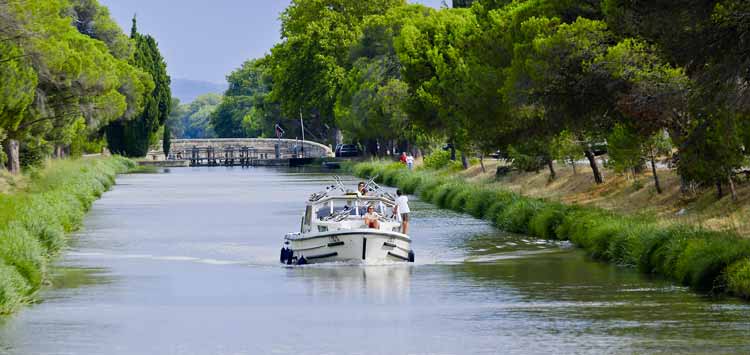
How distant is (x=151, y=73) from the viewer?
419ft

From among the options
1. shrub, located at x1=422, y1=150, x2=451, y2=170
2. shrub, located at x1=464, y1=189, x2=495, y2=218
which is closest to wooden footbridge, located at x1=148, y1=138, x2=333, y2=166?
shrub, located at x1=422, y1=150, x2=451, y2=170

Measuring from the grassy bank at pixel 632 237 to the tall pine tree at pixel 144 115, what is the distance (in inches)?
2772

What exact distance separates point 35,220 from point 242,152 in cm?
11860

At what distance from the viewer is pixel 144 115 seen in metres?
123

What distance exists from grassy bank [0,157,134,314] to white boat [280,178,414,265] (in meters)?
6.12

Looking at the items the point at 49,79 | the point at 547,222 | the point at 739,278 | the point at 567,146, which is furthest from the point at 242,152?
the point at 739,278

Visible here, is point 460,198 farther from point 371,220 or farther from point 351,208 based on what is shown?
point 371,220

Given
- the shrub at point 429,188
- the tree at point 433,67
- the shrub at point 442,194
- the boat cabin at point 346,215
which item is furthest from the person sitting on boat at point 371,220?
the tree at point 433,67

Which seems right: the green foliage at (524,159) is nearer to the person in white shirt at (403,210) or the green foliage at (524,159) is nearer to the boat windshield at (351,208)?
the person in white shirt at (403,210)

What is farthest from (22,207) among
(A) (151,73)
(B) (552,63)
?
(A) (151,73)

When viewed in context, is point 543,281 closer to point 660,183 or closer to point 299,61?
point 660,183


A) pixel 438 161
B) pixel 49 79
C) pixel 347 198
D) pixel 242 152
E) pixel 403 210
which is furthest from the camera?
pixel 242 152

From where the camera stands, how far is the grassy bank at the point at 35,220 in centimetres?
2678

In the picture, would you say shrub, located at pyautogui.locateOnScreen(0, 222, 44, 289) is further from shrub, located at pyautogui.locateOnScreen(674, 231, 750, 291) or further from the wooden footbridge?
the wooden footbridge
